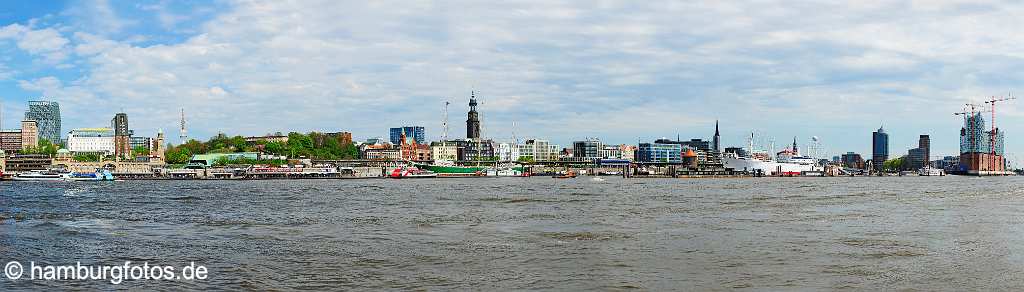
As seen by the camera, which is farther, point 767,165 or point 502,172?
point 767,165

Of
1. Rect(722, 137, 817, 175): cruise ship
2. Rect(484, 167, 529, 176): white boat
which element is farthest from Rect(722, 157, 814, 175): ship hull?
Rect(484, 167, 529, 176): white boat

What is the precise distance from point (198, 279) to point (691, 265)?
40.3 feet

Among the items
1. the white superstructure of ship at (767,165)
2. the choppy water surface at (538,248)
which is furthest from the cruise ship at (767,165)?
the choppy water surface at (538,248)

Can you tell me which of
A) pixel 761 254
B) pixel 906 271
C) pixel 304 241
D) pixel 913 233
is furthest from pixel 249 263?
pixel 913 233

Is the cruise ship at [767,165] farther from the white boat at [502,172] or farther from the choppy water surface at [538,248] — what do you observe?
the choppy water surface at [538,248]

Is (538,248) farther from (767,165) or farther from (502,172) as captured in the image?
(767,165)

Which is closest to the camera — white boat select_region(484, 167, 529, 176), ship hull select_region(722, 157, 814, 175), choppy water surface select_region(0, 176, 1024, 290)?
choppy water surface select_region(0, 176, 1024, 290)

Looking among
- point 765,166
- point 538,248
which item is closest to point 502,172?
point 765,166

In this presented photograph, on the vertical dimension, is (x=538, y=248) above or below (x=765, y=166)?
below

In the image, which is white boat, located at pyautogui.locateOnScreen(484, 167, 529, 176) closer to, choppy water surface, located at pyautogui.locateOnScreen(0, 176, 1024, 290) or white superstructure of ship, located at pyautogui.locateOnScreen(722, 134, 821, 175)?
white superstructure of ship, located at pyautogui.locateOnScreen(722, 134, 821, 175)

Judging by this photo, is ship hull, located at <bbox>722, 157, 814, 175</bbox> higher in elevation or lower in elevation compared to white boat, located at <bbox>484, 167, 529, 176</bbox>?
higher

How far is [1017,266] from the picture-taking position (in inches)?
831

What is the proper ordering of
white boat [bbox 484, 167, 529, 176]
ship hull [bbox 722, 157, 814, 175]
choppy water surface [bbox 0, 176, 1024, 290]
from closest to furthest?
choppy water surface [bbox 0, 176, 1024, 290] < white boat [bbox 484, 167, 529, 176] < ship hull [bbox 722, 157, 814, 175]

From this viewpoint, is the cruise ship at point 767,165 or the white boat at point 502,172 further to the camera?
the cruise ship at point 767,165
